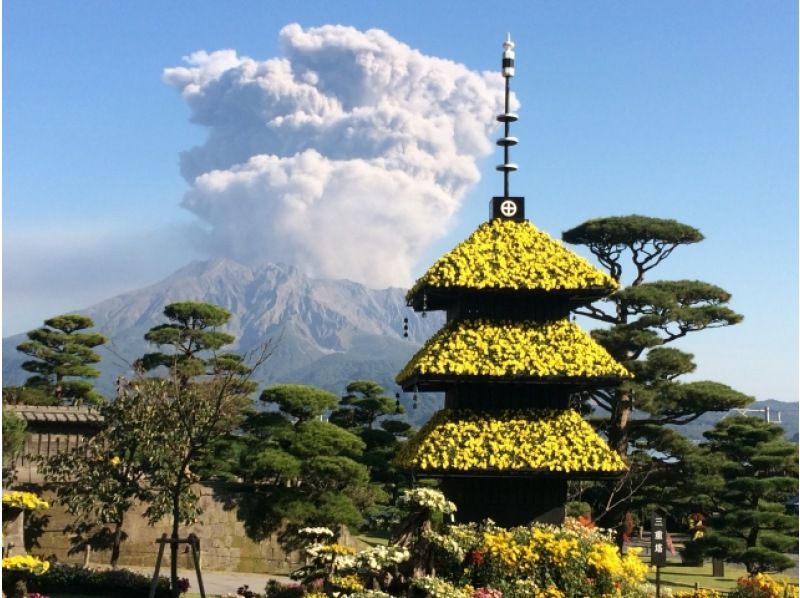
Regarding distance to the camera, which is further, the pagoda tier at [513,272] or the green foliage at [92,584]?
the green foliage at [92,584]

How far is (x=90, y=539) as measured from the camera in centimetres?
4003

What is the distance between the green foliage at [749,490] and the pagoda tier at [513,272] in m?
14.9

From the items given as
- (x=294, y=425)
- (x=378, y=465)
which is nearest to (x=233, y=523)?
(x=294, y=425)

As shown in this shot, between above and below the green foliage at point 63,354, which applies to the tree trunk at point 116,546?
below

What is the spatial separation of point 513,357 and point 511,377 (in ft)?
2.16

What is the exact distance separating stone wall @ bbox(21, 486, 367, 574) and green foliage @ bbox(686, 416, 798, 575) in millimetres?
14587

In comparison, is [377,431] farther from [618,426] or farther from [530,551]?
[530,551]

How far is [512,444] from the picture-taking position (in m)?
27.0

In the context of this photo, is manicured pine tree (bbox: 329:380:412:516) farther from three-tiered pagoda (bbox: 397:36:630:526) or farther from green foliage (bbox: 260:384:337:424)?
three-tiered pagoda (bbox: 397:36:630:526)

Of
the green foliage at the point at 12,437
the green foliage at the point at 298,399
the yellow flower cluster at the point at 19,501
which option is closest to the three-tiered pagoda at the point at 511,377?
the yellow flower cluster at the point at 19,501

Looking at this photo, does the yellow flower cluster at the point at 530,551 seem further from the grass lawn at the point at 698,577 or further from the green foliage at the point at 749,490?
the grass lawn at the point at 698,577

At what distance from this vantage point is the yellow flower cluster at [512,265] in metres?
27.8

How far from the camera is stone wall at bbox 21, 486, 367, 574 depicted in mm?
40031

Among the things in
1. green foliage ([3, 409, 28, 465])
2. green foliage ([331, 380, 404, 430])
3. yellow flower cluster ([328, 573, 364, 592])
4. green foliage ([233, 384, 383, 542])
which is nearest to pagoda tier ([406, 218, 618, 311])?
yellow flower cluster ([328, 573, 364, 592])
